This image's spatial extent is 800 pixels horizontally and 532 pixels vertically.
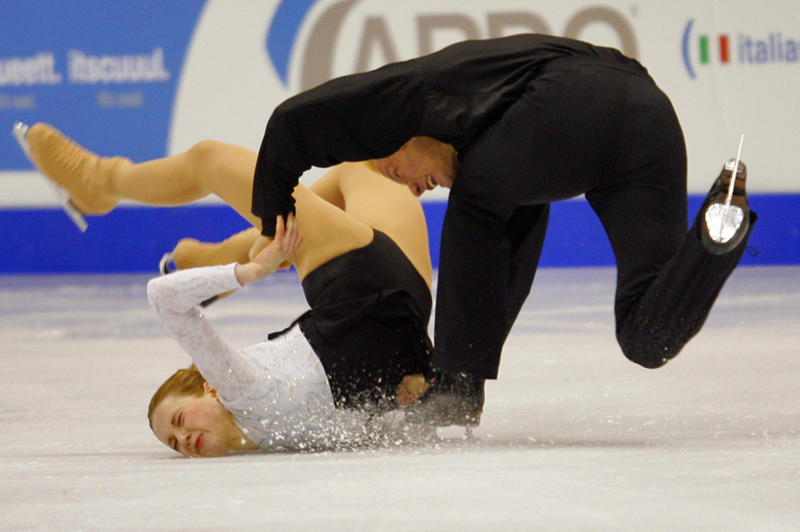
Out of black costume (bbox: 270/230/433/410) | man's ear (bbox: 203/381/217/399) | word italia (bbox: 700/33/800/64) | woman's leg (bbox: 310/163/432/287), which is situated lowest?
word italia (bbox: 700/33/800/64)

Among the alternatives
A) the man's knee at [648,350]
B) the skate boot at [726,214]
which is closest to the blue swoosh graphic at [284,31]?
the man's knee at [648,350]

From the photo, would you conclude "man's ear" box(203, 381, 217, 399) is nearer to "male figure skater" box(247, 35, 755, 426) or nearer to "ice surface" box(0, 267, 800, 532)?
"ice surface" box(0, 267, 800, 532)


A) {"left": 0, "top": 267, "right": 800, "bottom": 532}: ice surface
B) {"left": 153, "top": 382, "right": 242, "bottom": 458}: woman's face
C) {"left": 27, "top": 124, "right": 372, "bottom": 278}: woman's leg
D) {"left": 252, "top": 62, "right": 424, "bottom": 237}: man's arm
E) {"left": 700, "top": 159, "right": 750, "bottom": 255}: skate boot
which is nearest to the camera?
{"left": 0, "top": 267, "right": 800, "bottom": 532}: ice surface

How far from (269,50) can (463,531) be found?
15.4ft

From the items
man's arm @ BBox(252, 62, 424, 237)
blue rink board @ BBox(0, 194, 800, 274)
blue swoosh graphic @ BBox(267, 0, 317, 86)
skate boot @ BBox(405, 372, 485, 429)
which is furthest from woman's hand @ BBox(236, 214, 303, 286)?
blue swoosh graphic @ BBox(267, 0, 317, 86)

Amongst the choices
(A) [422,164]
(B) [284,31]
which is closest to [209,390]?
(A) [422,164]

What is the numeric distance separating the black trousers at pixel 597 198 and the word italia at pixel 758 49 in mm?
3885

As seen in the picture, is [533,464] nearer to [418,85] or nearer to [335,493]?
[335,493]

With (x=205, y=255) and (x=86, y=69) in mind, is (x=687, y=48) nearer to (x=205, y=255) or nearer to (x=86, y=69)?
(x=86, y=69)

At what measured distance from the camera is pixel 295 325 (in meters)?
1.87

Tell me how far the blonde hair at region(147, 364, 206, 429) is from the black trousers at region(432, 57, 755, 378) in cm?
47

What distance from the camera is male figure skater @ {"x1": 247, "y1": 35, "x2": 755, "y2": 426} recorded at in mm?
1486

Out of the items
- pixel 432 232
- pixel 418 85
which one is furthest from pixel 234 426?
pixel 432 232

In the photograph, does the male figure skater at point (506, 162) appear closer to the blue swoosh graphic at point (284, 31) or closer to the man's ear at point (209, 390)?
the man's ear at point (209, 390)
